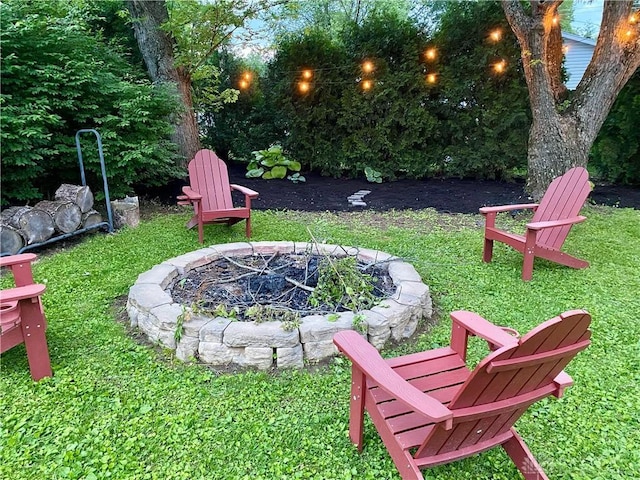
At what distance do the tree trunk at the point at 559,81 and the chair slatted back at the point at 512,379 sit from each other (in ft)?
15.6

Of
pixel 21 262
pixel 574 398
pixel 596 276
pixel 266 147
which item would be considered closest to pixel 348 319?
pixel 574 398

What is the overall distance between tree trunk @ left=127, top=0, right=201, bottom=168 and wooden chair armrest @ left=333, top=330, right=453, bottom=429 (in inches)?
187

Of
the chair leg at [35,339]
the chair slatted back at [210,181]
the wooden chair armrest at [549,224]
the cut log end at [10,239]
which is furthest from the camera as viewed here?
the chair slatted back at [210,181]

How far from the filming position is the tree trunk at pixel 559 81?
4.89 metres

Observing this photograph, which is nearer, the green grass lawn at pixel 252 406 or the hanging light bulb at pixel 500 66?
the green grass lawn at pixel 252 406

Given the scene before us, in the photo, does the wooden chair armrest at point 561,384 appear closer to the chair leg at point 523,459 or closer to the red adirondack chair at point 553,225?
the chair leg at point 523,459

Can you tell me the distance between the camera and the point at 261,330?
2.16 meters

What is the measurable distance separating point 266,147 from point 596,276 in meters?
5.75

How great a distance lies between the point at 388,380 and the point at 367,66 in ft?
21.1

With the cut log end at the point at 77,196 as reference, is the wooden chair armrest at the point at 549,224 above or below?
below

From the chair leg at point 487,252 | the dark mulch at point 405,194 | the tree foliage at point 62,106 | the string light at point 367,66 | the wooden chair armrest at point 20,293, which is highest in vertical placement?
the string light at point 367,66

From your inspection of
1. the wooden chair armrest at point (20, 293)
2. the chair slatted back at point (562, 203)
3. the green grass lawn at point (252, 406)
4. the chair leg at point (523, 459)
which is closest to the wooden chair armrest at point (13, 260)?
the wooden chair armrest at point (20, 293)

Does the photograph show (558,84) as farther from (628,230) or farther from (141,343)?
(141,343)

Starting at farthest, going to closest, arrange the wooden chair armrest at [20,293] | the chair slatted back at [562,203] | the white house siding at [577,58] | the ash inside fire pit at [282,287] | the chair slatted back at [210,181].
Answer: the white house siding at [577,58] → the chair slatted back at [210,181] → the chair slatted back at [562,203] → the ash inside fire pit at [282,287] → the wooden chair armrest at [20,293]
